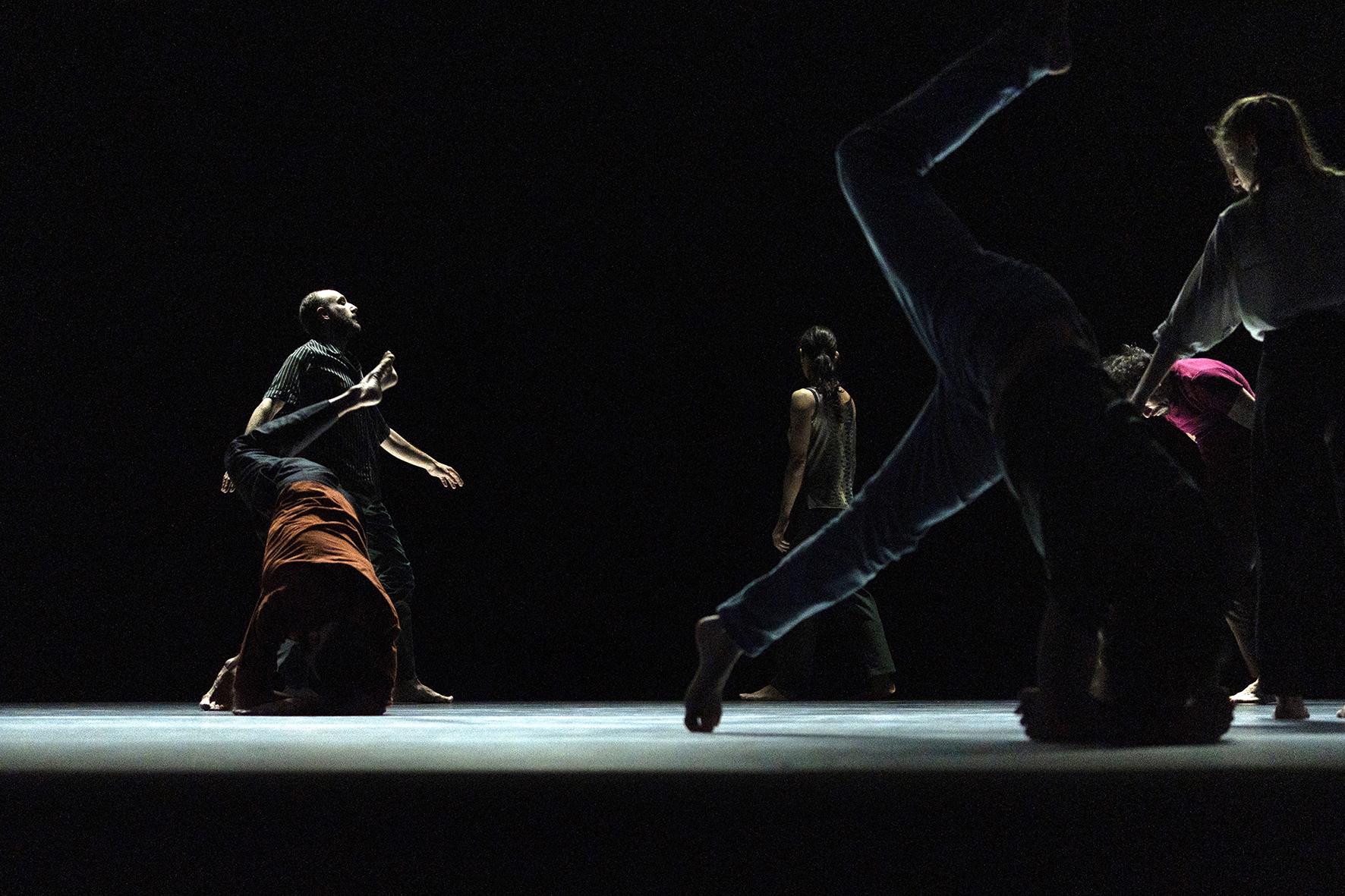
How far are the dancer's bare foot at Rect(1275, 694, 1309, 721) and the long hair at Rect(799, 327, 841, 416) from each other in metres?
2.24

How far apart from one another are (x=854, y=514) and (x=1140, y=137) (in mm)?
3988

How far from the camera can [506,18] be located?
511 centimetres

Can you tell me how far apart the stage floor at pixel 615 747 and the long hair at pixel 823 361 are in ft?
5.97

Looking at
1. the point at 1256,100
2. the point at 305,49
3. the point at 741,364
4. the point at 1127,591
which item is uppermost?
the point at 305,49

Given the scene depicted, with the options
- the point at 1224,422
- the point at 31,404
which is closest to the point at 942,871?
the point at 1224,422

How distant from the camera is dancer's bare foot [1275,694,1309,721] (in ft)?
7.14

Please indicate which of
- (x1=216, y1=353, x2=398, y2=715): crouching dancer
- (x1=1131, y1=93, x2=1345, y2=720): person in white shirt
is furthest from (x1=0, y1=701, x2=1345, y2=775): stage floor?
(x1=1131, y1=93, x2=1345, y2=720): person in white shirt

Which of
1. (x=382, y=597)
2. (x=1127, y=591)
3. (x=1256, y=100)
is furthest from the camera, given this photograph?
(x=382, y=597)

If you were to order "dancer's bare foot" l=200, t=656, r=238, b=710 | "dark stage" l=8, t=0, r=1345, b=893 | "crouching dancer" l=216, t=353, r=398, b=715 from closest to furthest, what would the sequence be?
"crouching dancer" l=216, t=353, r=398, b=715 < "dancer's bare foot" l=200, t=656, r=238, b=710 < "dark stage" l=8, t=0, r=1345, b=893

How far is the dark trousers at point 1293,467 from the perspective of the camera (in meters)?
2.17

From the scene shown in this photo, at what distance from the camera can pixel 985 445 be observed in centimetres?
157

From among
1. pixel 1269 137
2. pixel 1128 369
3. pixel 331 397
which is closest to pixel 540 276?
pixel 331 397

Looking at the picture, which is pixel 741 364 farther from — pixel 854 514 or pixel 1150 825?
pixel 1150 825

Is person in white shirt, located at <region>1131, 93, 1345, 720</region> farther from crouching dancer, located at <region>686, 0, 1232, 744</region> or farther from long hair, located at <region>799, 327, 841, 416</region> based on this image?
long hair, located at <region>799, 327, 841, 416</region>
